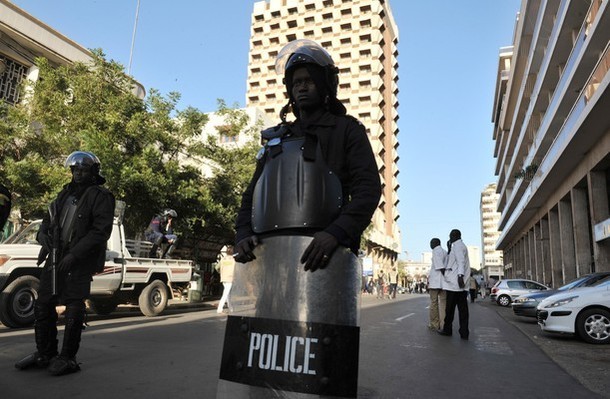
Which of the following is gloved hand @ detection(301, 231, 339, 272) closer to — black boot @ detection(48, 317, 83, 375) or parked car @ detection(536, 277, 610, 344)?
black boot @ detection(48, 317, 83, 375)

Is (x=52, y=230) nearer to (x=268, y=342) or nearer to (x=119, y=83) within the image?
(x=268, y=342)

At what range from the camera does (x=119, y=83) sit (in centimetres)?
1548

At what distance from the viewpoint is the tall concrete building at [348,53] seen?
2628 inches

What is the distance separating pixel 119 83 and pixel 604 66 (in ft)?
51.0

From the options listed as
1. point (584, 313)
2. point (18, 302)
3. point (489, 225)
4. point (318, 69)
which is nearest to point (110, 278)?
point (18, 302)

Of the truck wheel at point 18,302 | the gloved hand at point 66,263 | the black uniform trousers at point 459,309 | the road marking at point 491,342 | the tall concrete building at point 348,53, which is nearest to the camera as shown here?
the gloved hand at point 66,263

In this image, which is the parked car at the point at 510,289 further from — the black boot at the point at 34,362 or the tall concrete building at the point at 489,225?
the tall concrete building at the point at 489,225

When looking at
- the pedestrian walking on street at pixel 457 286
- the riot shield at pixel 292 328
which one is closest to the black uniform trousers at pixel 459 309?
the pedestrian walking on street at pixel 457 286

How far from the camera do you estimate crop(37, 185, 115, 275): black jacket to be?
4.09m

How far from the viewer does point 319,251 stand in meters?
1.79

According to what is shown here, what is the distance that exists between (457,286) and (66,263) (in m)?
6.26

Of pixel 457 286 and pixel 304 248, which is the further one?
pixel 457 286

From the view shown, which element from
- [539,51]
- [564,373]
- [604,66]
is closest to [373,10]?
[539,51]

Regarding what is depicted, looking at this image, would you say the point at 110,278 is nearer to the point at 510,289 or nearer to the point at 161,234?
the point at 161,234
